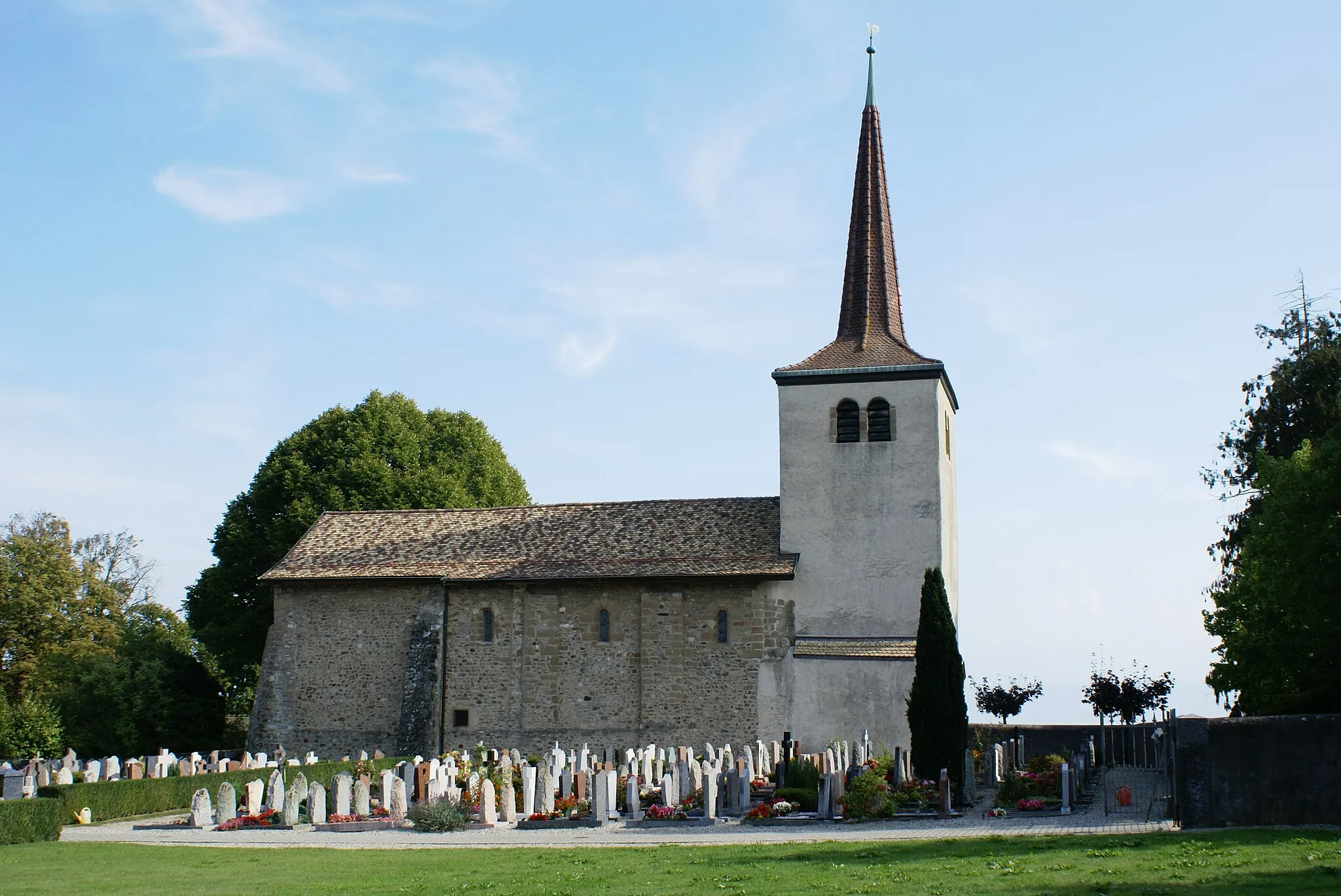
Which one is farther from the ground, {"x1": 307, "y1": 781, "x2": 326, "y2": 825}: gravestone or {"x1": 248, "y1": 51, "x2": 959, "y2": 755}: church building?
{"x1": 248, "y1": 51, "x2": 959, "y2": 755}: church building

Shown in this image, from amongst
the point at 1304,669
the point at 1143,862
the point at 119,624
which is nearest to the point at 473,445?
the point at 119,624

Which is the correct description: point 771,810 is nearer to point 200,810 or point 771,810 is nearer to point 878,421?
point 200,810

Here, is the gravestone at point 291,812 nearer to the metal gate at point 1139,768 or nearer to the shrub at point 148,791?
the shrub at point 148,791

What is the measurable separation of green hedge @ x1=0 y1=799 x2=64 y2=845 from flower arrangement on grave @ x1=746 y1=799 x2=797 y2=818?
11359mm

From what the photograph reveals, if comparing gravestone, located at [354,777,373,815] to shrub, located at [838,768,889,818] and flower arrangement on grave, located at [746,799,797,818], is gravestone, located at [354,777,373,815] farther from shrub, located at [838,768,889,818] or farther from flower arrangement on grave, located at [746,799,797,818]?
shrub, located at [838,768,889,818]

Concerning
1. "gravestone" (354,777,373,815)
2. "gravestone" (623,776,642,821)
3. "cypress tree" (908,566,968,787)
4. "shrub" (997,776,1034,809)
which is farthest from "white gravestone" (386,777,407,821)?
"shrub" (997,776,1034,809)

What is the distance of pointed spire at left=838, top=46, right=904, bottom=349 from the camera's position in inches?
1362

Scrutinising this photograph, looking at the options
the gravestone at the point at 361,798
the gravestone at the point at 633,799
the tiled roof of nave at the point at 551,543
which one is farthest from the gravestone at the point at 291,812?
the tiled roof of nave at the point at 551,543

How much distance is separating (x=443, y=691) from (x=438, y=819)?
12.1m

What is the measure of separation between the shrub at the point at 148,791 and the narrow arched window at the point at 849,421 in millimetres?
14208

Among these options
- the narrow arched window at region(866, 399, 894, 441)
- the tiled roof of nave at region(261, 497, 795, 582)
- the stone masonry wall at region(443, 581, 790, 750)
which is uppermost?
the narrow arched window at region(866, 399, 894, 441)

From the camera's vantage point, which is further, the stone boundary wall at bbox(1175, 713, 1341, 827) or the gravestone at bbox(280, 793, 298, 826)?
the gravestone at bbox(280, 793, 298, 826)

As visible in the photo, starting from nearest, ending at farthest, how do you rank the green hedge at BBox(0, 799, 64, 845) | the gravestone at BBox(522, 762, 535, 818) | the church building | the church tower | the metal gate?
the green hedge at BBox(0, 799, 64, 845) < the metal gate < the gravestone at BBox(522, 762, 535, 818) < the church tower < the church building

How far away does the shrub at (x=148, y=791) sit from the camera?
76.1ft
